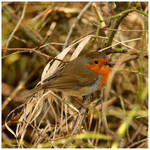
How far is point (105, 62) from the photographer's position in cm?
273

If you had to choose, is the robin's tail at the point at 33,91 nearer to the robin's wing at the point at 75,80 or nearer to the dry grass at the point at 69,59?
the dry grass at the point at 69,59

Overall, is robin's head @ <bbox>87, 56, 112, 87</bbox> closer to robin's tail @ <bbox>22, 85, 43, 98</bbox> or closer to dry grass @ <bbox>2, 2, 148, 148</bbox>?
dry grass @ <bbox>2, 2, 148, 148</bbox>

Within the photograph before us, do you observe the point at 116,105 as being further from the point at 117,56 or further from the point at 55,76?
the point at 55,76

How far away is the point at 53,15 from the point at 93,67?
1.46 metres

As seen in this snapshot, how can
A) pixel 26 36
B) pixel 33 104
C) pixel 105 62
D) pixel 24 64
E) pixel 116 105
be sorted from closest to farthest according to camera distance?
1. pixel 33 104
2. pixel 105 62
3. pixel 116 105
4. pixel 26 36
5. pixel 24 64

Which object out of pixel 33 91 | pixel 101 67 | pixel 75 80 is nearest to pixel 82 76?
pixel 75 80

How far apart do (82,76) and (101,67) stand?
21cm

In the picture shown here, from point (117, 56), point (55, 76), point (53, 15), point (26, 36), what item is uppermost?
point (53, 15)

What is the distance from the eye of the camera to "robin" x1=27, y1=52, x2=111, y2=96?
2693 mm

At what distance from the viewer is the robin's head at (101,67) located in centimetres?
275

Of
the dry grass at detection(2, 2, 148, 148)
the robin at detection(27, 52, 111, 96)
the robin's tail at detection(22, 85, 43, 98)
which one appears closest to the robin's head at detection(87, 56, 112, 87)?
the robin at detection(27, 52, 111, 96)

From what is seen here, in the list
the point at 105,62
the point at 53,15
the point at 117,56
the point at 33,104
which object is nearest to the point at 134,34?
the point at 117,56

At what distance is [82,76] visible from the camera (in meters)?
2.89

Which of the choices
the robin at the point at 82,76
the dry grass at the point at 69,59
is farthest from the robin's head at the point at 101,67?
the dry grass at the point at 69,59
